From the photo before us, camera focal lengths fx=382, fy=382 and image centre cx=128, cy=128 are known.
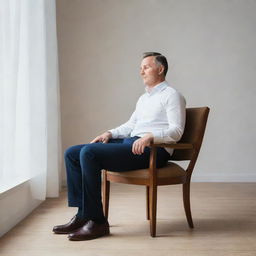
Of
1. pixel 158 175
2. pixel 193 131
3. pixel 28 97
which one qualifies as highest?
pixel 28 97

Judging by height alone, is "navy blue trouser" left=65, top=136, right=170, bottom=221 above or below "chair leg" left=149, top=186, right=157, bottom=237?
above

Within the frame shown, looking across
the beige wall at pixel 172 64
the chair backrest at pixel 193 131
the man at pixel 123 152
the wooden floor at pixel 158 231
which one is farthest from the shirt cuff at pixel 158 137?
the beige wall at pixel 172 64

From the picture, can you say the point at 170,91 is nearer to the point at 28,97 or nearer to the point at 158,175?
the point at 158,175

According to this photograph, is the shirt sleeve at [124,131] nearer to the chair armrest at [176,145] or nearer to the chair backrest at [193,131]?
the chair backrest at [193,131]

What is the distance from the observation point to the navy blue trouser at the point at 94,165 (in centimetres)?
222

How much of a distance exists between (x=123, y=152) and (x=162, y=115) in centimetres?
38

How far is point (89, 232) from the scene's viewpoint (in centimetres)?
225

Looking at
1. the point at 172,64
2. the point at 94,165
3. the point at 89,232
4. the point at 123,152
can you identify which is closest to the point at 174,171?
the point at 123,152

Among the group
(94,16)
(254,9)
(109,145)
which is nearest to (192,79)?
(254,9)

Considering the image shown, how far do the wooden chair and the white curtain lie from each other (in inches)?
27.5

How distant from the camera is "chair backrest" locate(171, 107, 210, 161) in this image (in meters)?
2.44

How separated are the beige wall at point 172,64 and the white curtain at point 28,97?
3.60 ft

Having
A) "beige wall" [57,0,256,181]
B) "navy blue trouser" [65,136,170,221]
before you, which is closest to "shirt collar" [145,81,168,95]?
"navy blue trouser" [65,136,170,221]

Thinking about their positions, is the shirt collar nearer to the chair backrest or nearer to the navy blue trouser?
the chair backrest
